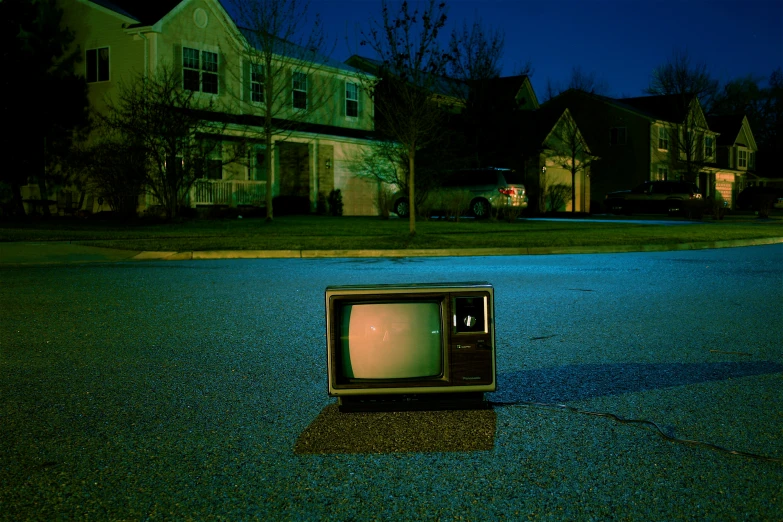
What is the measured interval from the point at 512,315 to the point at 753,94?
8610 cm

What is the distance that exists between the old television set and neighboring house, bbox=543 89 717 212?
168ft

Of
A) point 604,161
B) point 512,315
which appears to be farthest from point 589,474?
point 604,161

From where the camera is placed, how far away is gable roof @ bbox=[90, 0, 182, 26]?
28163 mm

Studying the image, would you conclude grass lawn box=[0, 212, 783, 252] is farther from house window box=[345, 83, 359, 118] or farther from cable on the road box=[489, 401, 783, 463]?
house window box=[345, 83, 359, 118]

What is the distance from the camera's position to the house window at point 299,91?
3290 cm

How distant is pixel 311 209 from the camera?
106 feet

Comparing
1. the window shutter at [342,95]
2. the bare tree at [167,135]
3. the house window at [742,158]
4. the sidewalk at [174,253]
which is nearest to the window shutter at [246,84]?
the bare tree at [167,135]

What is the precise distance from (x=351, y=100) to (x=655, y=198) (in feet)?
54.7

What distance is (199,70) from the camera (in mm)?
29094

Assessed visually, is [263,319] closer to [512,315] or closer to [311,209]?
[512,315]

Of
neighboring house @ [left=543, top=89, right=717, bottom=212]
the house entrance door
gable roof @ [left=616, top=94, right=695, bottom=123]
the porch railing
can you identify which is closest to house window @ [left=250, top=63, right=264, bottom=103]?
the house entrance door

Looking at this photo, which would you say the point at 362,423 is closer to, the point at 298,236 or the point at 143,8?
the point at 298,236

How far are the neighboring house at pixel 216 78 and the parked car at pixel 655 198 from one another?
52.2 ft

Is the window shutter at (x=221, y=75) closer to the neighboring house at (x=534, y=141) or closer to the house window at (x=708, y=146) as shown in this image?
the neighboring house at (x=534, y=141)
